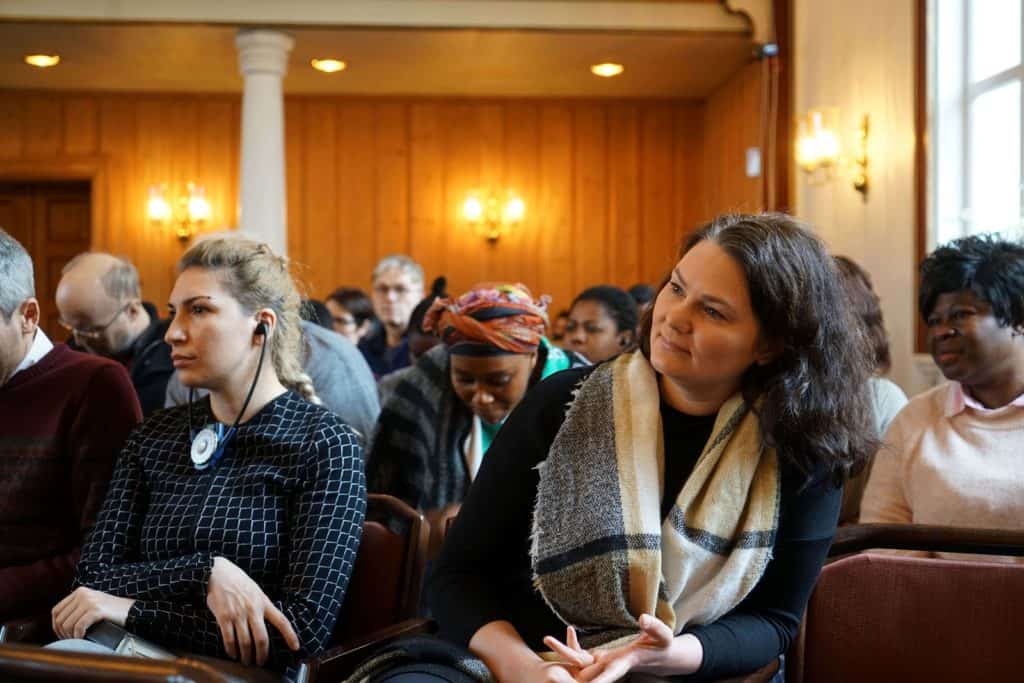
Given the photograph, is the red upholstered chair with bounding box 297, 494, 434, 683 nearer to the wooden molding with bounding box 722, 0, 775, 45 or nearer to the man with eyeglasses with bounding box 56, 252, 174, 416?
the man with eyeglasses with bounding box 56, 252, 174, 416

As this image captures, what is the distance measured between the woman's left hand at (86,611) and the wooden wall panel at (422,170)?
863 centimetres

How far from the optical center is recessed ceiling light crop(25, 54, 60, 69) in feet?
30.5

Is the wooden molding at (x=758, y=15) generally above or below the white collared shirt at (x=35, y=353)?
above

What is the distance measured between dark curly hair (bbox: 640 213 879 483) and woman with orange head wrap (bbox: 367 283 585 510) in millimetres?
996

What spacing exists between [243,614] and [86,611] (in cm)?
30

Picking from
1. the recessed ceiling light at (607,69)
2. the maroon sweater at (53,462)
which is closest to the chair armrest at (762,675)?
the maroon sweater at (53,462)

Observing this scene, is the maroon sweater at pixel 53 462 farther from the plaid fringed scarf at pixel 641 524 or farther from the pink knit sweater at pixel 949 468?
the pink knit sweater at pixel 949 468

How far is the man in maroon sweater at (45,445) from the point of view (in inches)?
97.1

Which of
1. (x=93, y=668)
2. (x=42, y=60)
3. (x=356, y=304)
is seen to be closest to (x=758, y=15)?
(x=356, y=304)

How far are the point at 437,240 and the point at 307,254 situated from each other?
1176 mm

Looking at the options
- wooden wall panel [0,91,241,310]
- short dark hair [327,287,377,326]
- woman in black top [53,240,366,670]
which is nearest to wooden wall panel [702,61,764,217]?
short dark hair [327,287,377,326]

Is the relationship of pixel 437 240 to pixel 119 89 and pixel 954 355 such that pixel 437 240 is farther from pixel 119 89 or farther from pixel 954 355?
pixel 954 355

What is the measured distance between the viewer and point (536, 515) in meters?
1.99

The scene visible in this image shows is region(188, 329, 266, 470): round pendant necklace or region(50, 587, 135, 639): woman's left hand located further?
region(188, 329, 266, 470): round pendant necklace
